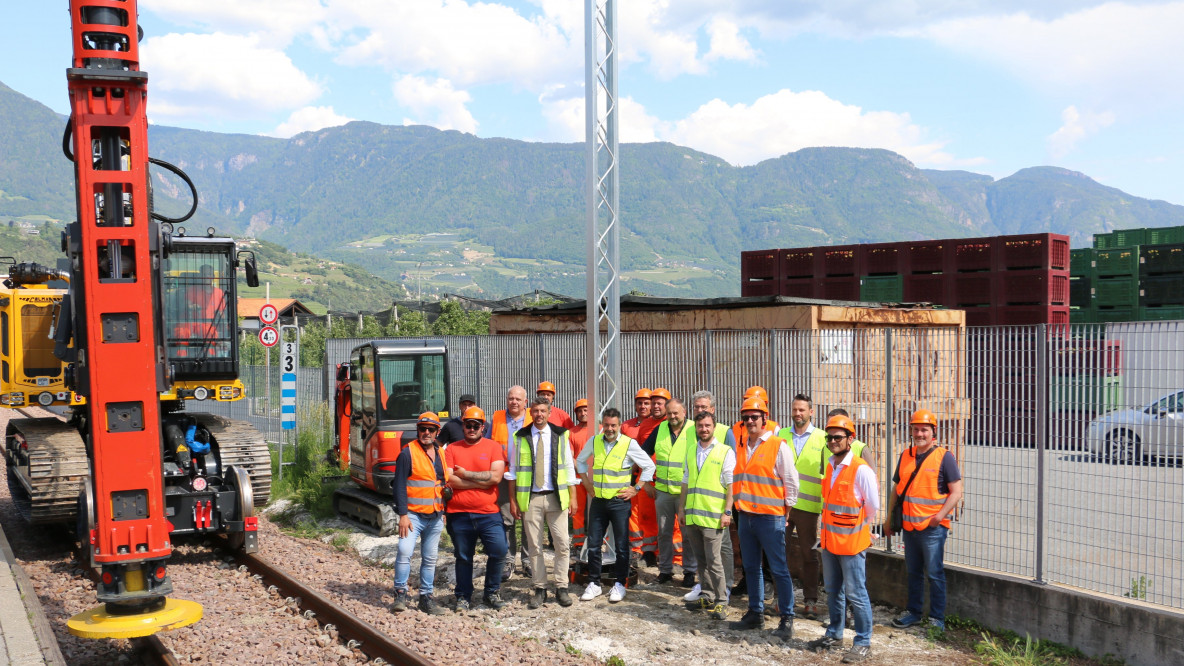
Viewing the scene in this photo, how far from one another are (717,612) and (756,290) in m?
13.9

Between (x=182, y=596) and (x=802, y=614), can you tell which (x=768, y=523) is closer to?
(x=802, y=614)

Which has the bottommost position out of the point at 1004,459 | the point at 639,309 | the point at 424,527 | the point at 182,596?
the point at 182,596

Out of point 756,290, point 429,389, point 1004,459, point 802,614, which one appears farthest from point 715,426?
point 756,290

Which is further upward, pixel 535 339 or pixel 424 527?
pixel 535 339

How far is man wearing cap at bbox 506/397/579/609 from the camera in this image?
30.5 feet

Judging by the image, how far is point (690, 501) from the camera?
29.2 ft

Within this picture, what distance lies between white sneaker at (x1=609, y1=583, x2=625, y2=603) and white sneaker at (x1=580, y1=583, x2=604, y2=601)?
0.14m

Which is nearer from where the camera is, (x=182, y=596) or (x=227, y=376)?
(x=182, y=596)

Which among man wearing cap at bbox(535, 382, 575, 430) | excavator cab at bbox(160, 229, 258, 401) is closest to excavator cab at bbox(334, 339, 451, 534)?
excavator cab at bbox(160, 229, 258, 401)

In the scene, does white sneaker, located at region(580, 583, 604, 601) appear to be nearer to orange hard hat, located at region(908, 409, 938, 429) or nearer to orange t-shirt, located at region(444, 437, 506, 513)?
orange t-shirt, located at region(444, 437, 506, 513)

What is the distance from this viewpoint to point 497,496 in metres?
9.23

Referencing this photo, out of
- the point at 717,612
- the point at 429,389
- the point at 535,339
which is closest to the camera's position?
the point at 717,612

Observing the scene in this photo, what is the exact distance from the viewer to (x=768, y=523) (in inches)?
321

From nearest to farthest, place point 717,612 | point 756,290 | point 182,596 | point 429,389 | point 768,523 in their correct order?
point 768,523
point 717,612
point 182,596
point 429,389
point 756,290
